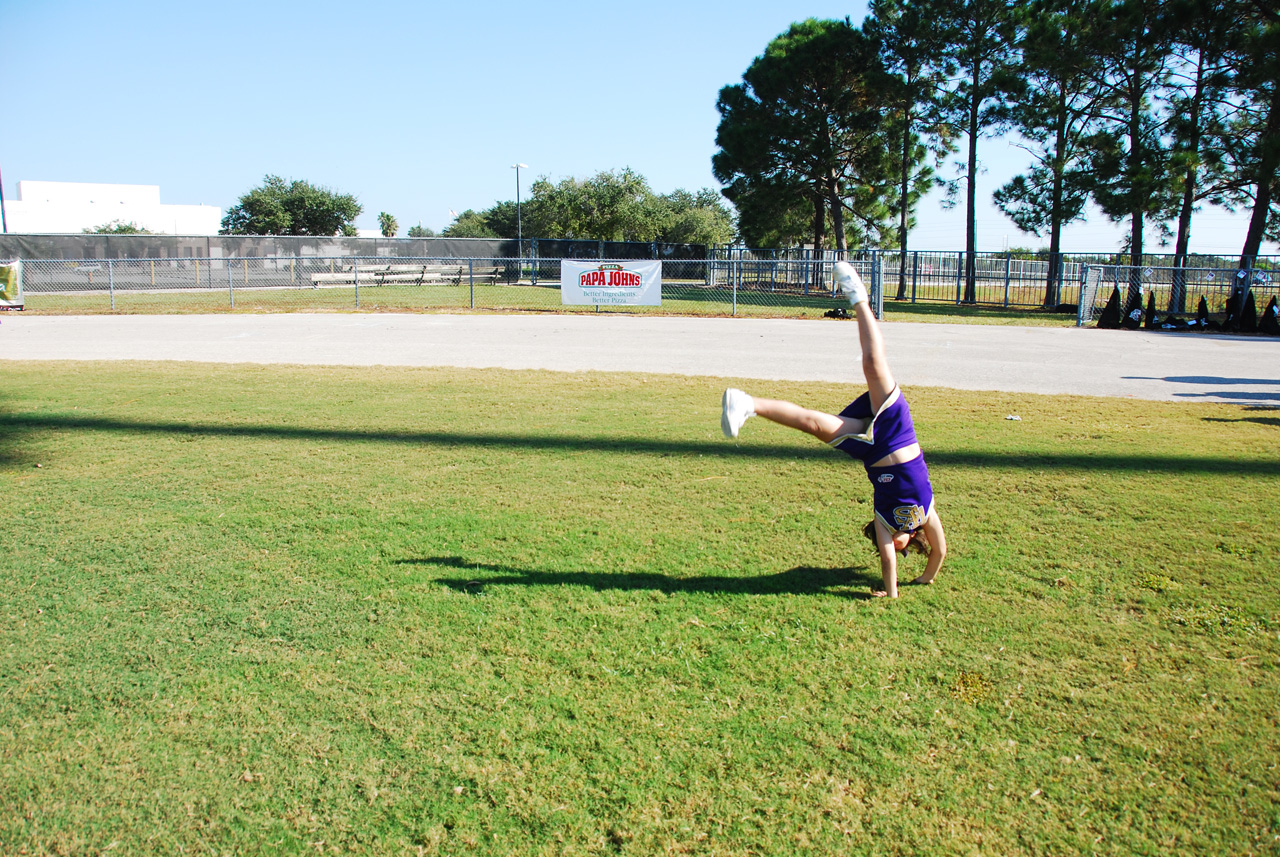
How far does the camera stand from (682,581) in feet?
14.3

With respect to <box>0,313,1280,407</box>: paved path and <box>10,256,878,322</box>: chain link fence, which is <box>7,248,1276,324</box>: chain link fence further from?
<box>0,313,1280,407</box>: paved path

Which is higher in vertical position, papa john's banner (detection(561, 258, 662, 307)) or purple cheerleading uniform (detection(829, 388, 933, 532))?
papa john's banner (detection(561, 258, 662, 307))

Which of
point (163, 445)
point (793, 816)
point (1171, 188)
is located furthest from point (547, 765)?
point (1171, 188)

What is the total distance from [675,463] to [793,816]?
432 centimetres

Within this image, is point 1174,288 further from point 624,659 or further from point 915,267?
point 624,659

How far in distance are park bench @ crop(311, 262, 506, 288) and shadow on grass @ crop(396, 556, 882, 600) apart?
30897mm

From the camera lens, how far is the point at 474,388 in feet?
34.7

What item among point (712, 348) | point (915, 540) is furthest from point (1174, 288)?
point (915, 540)

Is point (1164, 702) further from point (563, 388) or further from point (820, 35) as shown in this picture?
point (820, 35)

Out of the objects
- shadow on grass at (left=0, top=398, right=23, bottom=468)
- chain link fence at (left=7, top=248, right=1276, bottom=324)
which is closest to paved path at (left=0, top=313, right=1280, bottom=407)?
chain link fence at (left=7, top=248, right=1276, bottom=324)

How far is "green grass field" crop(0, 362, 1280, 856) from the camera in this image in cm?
259

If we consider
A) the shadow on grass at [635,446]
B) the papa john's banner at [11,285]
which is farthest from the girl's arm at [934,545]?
the papa john's banner at [11,285]

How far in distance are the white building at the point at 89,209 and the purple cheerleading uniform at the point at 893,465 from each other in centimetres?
6921

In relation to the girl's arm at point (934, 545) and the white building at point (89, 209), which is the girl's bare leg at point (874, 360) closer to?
the girl's arm at point (934, 545)
